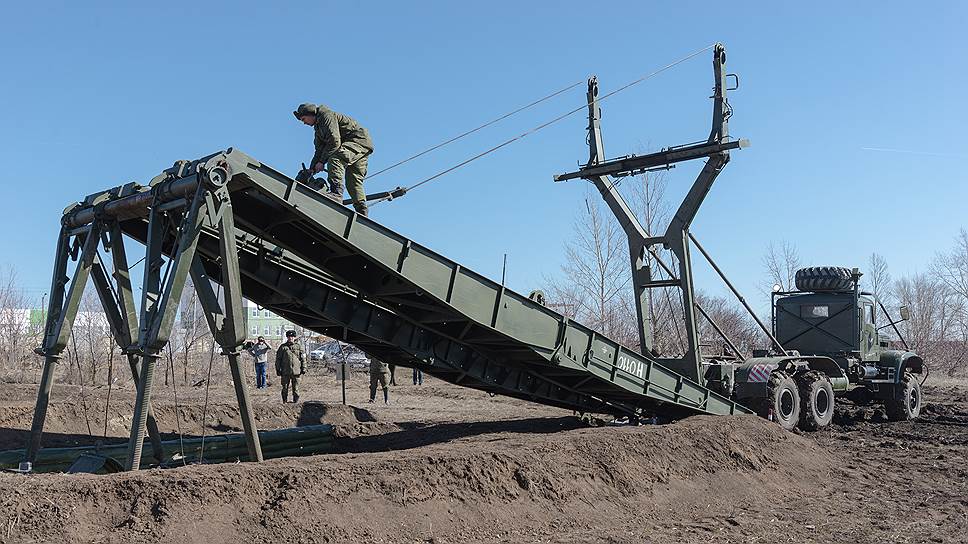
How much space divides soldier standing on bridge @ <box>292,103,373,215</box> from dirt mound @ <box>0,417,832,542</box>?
10.6ft

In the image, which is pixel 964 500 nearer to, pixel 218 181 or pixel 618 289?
pixel 218 181

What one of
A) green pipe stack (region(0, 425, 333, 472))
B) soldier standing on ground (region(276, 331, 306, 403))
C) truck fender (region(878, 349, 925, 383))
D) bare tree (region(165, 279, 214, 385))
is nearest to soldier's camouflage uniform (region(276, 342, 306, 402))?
soldier standing on ground (region(276, 331, 306, 403))

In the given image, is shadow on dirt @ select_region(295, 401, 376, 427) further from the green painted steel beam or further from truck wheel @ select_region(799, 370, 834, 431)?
truck wheel @ select_region(799, 370, 834, 431)

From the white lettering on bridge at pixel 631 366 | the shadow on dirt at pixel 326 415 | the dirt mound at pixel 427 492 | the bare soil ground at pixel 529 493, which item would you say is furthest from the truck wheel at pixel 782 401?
the shadow on dirt at pixel 326 415

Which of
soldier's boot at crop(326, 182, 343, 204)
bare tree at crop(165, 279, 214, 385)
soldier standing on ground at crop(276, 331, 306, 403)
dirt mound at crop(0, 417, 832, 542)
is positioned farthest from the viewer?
soldier standing on ground at crop(276, 331, 306, 403)

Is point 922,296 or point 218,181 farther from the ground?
point 922,296

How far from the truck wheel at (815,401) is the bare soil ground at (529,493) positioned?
1.58 metres

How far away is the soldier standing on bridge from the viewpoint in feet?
29.2

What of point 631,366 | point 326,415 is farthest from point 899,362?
point 326,415

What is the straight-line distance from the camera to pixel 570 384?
11.1 metres

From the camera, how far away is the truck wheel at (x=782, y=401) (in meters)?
13.0

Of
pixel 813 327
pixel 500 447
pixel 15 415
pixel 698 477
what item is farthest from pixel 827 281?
pixel 15 415

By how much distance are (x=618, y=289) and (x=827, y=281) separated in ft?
48.9

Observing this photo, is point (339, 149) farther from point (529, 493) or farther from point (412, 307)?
point (529, 493)
